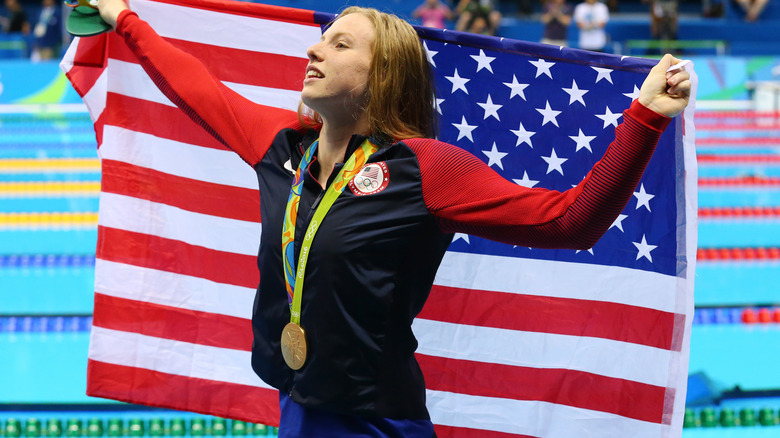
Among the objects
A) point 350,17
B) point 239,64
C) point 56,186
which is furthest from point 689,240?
point 56,186

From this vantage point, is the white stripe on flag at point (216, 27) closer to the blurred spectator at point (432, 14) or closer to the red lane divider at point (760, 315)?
the red lane divider at point (760, 315)

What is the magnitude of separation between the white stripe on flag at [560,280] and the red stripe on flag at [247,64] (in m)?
0.77

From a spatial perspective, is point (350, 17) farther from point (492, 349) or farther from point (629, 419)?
point (629, 419)

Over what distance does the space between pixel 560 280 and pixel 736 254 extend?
4.60 m

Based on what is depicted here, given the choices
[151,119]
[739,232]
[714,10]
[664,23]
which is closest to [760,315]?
[739,232]

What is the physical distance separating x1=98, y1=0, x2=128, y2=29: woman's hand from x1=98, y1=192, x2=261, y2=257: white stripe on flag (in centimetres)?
67

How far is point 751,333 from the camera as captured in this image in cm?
525

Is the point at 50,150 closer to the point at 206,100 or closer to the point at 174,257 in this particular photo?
the point at 174,257

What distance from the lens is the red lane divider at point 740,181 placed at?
8765mm

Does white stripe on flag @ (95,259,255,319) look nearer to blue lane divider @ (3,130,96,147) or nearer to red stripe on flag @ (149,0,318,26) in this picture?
red stripe on flag @ (149,0,318,26)

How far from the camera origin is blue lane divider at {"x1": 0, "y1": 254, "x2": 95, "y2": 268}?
642cm

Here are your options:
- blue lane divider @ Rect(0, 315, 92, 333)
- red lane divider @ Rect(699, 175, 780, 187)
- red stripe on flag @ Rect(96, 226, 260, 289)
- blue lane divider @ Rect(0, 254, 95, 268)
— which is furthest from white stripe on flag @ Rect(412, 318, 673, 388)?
red lane divider @ Rect(699, 175, 780, 187)

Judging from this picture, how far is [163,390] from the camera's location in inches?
114

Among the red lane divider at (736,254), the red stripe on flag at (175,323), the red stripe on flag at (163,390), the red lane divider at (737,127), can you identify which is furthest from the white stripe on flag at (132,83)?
the red lane divider at (737,127)
